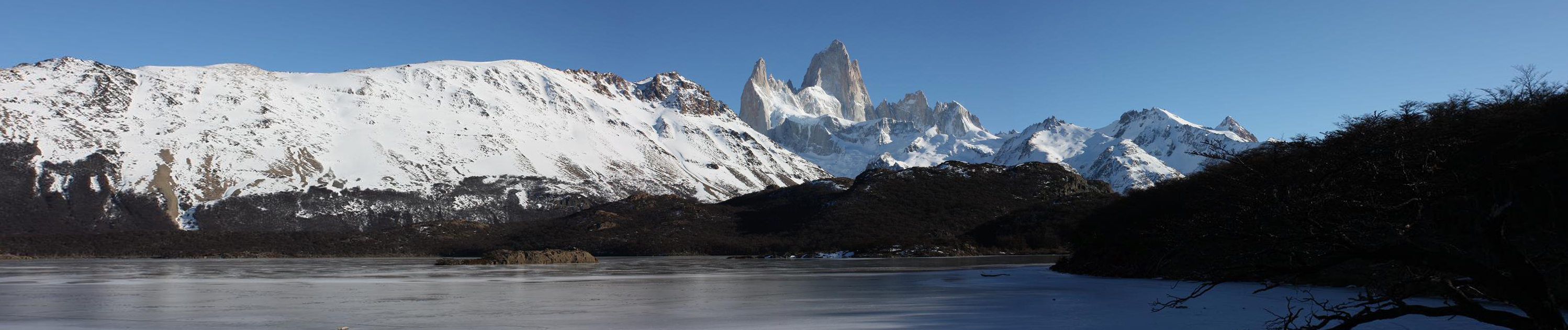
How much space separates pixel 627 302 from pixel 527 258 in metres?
60.7

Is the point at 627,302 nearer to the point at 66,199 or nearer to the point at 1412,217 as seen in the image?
the point at 1412,217

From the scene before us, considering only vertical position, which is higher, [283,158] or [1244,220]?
[283,158]

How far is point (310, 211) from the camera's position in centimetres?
17525

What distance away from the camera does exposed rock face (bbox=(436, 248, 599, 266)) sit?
79.4 metres

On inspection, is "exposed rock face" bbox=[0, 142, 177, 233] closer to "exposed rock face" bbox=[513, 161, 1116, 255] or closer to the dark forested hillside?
"exposed rock face" bbox=[513, 161, 1116, 255]

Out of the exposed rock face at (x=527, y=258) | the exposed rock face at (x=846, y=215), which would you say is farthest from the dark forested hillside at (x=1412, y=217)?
the exposed rock face at (x=846, y=215)

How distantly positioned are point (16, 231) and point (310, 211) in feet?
142

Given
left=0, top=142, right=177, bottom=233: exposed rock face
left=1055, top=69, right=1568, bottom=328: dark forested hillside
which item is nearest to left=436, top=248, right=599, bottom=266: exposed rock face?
left=1055, top=69, right=1568, bottom=328: dark forested hillside

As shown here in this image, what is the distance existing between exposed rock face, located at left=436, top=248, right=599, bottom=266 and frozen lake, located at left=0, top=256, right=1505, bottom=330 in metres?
29.3

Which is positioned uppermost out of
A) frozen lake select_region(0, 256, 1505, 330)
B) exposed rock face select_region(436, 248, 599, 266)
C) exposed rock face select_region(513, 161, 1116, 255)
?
exposed rock face select_region(513, 161, 1116, 255)

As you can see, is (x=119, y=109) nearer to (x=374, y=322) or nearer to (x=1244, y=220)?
(x=374, y=322)

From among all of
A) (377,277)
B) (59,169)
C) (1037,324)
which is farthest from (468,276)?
(59,169)

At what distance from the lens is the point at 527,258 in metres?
85.3

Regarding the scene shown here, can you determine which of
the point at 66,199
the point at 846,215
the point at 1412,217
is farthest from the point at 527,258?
the point at 66,199
